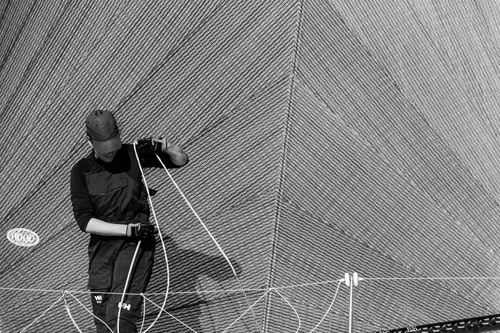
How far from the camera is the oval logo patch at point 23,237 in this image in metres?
2.88

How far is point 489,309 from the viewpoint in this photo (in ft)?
9.16

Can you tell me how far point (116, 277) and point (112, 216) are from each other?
0.51 ft

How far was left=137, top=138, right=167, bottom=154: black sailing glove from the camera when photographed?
7.84 feet

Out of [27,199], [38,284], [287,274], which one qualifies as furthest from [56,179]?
[287,274]

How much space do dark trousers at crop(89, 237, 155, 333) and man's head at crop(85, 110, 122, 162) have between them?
9.2 inches

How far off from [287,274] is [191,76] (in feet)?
2.24

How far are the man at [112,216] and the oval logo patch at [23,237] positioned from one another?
1.81ft

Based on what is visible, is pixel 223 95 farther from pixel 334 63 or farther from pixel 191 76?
pixel 334 63

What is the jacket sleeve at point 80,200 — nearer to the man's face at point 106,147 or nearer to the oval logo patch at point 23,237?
the man's face at point 106,147

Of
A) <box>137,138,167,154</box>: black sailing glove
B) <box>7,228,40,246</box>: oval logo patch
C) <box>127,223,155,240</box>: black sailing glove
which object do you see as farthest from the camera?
<box>7,228,40,246</box>: oval logo patch

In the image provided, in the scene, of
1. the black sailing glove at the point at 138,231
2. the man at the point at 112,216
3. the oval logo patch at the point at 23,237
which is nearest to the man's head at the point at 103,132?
the man at the point at 112,216

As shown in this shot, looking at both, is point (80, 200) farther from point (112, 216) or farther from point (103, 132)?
point (103, 132)

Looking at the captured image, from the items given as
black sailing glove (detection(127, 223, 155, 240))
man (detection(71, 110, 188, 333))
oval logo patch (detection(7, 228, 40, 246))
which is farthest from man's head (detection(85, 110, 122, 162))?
oval logo patch (detection(7, 228, 40, 246))

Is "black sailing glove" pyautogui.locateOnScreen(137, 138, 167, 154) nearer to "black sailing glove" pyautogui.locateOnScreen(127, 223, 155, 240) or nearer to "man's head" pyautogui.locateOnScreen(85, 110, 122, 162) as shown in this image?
"man's head" pyautogui.locateOnScreen(85, 110, 122, 162)
